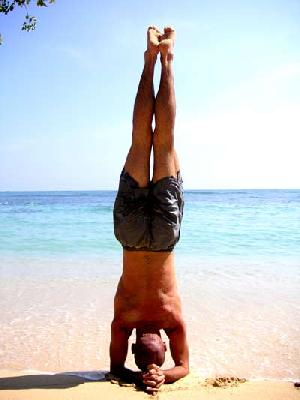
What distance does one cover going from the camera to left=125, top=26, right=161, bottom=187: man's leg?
4086 millimetres

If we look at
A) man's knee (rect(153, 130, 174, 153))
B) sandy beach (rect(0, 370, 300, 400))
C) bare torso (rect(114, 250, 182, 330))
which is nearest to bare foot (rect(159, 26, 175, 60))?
man's knee (rect(153, 130, 174, 153))

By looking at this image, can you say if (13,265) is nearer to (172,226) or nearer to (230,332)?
(230,332)

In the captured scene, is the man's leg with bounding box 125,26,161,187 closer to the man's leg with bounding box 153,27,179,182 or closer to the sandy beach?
the man's leg with bounding box 153,27,179,182

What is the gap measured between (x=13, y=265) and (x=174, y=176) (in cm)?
676

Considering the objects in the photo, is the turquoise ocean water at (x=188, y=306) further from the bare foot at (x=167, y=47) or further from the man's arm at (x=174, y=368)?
the bare foot at (x=167, y=47)

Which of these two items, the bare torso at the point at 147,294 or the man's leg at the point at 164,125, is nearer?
the bare torso at the point at 147,294

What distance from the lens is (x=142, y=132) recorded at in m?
4.11

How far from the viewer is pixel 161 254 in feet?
13.1

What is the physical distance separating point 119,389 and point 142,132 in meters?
2.34

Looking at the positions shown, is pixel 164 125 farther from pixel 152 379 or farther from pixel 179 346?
pixel 152 379

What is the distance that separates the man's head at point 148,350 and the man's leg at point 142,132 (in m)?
1.43

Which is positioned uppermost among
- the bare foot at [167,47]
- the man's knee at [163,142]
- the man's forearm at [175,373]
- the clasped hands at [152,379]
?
the bare foot at [167,47]

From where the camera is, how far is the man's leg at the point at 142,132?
409 cm

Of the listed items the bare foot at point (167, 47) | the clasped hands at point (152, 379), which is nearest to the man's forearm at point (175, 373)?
the clasped hands at point (152, 379)
